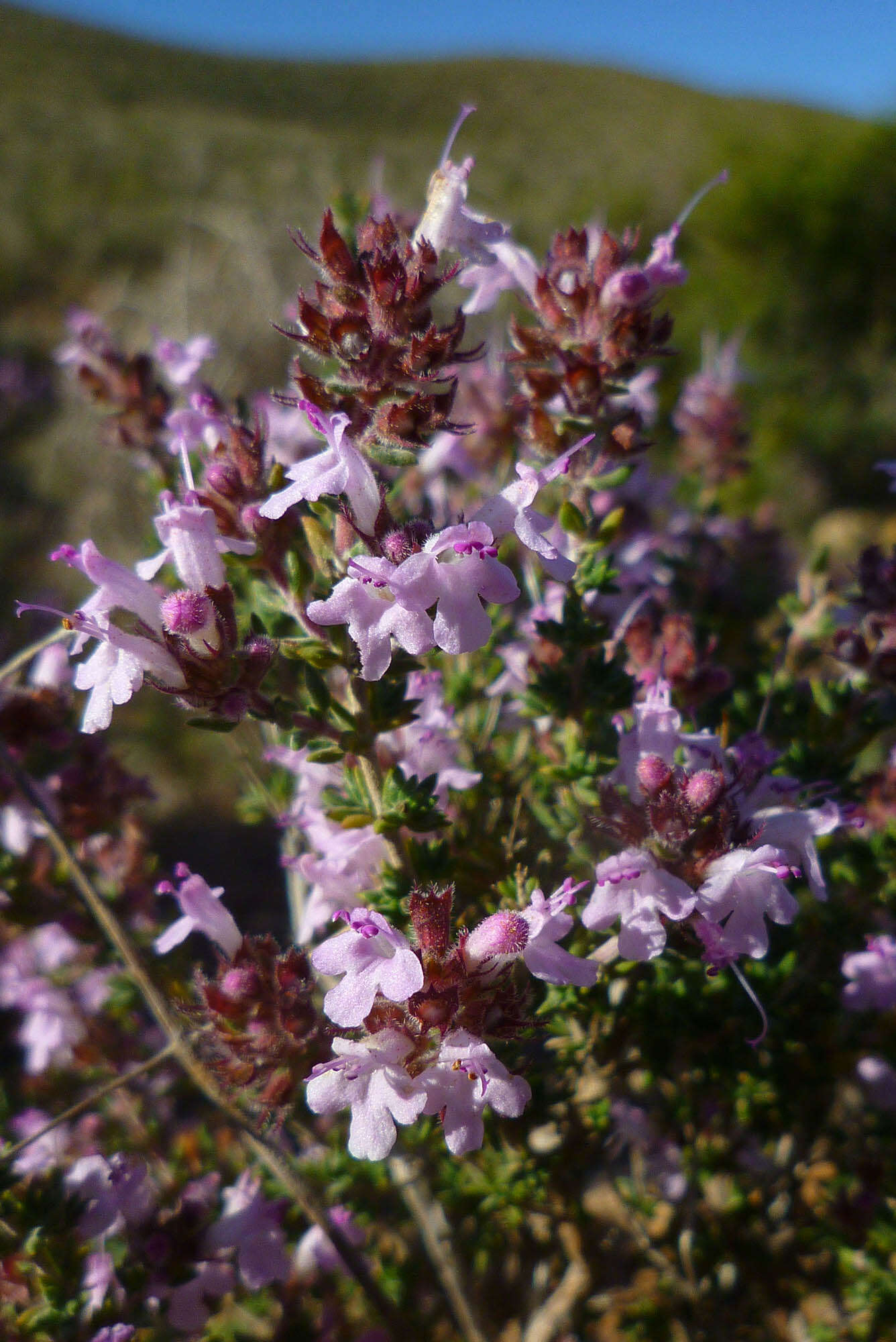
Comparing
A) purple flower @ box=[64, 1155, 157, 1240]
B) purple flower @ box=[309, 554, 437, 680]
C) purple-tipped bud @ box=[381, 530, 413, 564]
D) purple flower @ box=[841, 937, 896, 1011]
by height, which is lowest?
purple flower @ box=[64, 1155, 157, 1240]

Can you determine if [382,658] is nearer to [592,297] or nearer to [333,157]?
[592,297]

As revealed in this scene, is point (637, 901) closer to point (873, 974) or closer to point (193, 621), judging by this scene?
point (193, 621)

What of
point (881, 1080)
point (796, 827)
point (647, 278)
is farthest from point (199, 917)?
point (881, 1080)

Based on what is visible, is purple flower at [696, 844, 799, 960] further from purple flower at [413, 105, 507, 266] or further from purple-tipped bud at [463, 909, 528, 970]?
purple flower at [413, 105, 507, 266]

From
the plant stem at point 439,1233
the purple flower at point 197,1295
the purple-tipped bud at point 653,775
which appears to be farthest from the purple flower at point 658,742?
the purple flower at point 197,1295

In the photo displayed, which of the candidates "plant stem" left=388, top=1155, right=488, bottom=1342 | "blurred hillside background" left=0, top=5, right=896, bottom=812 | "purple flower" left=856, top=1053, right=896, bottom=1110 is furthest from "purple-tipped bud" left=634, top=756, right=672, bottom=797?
"purple flower" left=856, top=1053, right=896, bottom=1110
